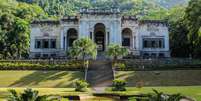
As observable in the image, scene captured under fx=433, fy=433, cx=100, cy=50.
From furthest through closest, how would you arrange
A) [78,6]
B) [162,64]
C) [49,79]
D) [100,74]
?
1. [78,6]
2. [162,64]
3. [100,74]
4. [49,79]

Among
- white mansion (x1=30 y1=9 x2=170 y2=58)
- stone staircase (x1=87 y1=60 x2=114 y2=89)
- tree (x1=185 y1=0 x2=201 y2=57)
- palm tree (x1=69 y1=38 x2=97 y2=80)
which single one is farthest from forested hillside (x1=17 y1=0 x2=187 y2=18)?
tree (x1=185 y1=0 x2=201 y2=57)

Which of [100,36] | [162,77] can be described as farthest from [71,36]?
[162,77]

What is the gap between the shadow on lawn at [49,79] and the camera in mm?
50581

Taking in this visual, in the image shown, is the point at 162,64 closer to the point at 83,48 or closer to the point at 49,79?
the point at 83,48

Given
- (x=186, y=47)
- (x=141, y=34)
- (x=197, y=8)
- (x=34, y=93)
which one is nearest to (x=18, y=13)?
(x=141, y=34)

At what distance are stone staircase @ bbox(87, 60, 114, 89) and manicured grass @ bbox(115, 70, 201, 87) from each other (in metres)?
1.50

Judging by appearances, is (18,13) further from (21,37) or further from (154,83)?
(154,83)

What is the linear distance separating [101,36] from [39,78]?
98.2 ft

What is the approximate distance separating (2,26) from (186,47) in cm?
3627

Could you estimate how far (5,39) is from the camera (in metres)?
84.8

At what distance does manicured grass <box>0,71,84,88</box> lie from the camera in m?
50.5

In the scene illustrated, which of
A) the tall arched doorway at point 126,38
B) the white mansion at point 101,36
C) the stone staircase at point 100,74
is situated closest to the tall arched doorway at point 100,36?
the white mansion at point 101,36

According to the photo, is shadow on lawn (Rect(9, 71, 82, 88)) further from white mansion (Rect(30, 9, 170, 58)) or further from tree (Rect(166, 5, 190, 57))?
A: tree (Rect(166, 5, 190, 57))

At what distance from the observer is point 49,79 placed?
53344 millimetres
